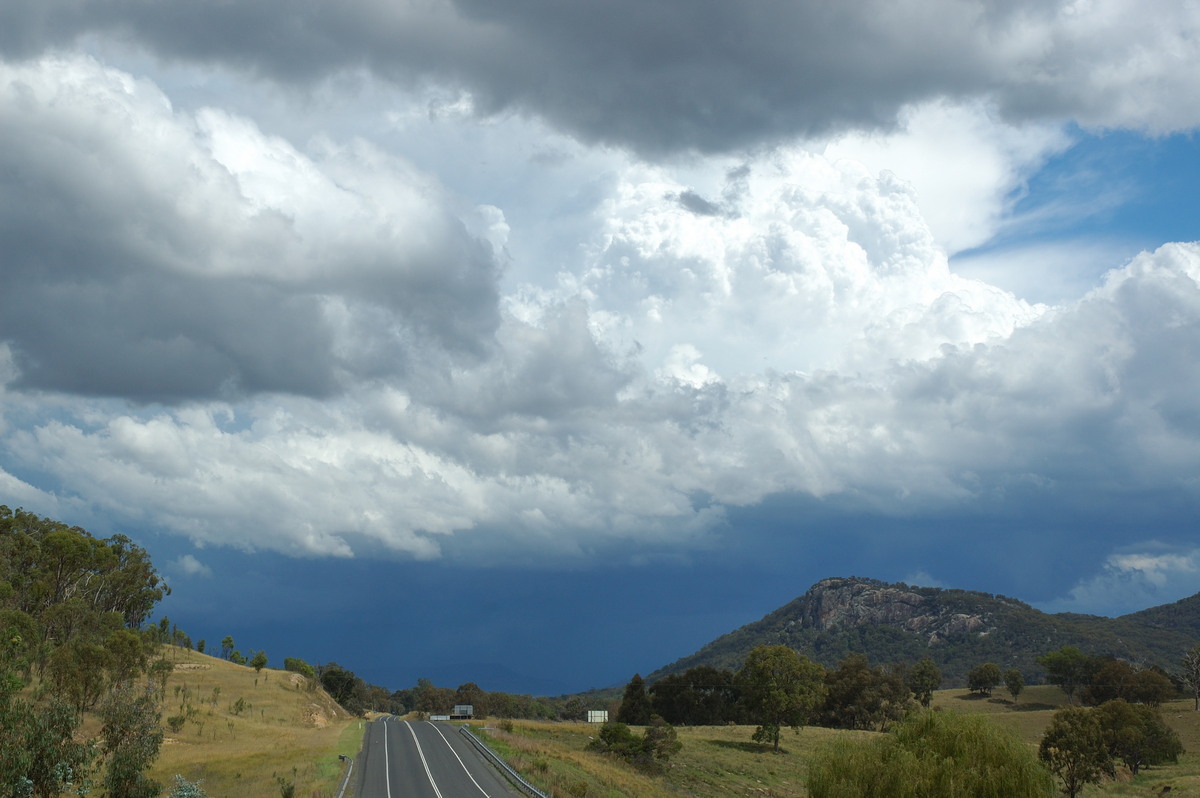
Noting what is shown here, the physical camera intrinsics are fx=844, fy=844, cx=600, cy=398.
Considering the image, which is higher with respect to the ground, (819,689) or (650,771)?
(819,689)

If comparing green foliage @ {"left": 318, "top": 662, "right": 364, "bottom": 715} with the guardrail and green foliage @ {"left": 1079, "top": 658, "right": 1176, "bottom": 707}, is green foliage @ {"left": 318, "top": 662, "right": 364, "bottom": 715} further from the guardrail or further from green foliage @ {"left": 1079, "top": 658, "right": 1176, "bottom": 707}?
green foliage @ {"left": 1079, "top": 658, "right": 1176, "bottom": 707}

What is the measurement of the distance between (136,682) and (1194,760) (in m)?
118

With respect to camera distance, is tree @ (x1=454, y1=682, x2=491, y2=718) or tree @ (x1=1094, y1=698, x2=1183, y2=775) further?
tree @ (x1=454, y1=682, x2=491, y2=718)

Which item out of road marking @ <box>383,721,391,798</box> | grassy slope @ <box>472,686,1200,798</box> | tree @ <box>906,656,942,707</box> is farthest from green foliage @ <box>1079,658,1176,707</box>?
road marking @ <box>383,721,391,798</box>

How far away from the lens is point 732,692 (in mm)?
146000

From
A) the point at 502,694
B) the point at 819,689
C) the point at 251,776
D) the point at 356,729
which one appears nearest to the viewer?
the point at 251,776

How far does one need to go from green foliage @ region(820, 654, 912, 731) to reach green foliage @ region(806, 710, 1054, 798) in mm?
93846

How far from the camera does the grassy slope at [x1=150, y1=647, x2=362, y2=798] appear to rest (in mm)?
51938

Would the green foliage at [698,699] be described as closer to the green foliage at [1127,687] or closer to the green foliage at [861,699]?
the green foliage at [861,699]

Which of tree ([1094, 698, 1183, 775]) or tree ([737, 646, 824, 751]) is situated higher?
tree ([737, 646, 824, 751])

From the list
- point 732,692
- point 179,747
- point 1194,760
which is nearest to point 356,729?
point 179,747

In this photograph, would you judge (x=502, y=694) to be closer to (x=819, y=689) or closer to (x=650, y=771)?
(x=819, y=689)

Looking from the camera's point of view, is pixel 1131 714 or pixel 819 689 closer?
pixel 1131 714

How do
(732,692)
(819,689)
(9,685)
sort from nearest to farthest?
(9,685), (819,689), (732,692)
